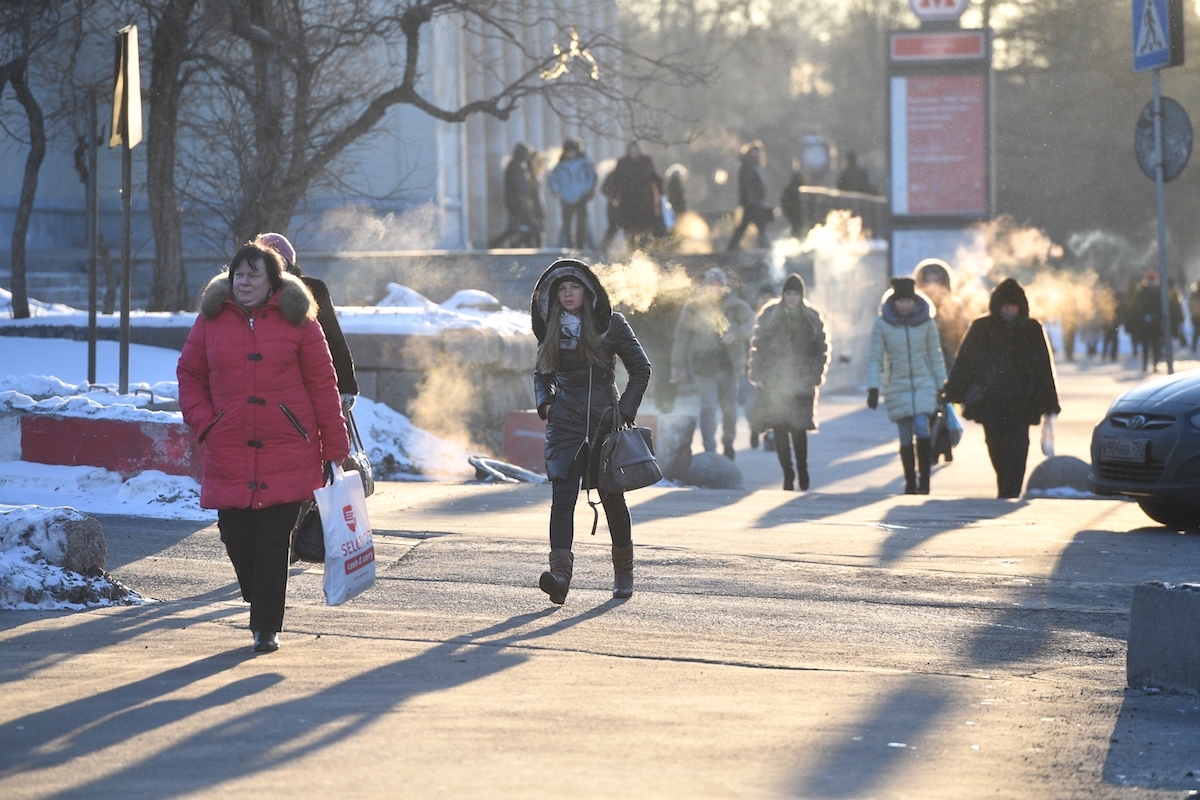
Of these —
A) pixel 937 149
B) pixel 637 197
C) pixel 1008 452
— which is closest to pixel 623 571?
pixel 1008 452

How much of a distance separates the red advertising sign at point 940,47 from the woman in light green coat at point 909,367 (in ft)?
50.5

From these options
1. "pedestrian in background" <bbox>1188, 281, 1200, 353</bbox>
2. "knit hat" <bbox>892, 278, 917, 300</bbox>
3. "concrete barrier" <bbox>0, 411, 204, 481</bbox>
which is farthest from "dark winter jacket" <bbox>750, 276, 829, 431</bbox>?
"pedestrian in background" <bbox>1188, 281, 1200, 353</bbox>

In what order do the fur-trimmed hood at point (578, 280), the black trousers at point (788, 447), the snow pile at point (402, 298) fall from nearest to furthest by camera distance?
the fur-trimmed hood at point (578, 280), the black trousers at point (788, 447), the snow pile at point (402, 298)

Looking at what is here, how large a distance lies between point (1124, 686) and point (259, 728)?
283cm

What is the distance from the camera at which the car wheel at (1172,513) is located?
940cm

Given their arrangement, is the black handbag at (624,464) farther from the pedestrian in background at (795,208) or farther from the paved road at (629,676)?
the pedestrian in background at (795,208)

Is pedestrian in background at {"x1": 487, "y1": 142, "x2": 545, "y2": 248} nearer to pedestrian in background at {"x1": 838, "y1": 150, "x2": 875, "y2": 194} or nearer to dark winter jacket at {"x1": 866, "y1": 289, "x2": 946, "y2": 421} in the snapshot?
pedestrian in background at {"x1": 838, "y1": 150, "x2": 875, "y2": 194}

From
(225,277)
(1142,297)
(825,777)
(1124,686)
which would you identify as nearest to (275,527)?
(225,277)

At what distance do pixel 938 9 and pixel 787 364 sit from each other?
50.3 feet

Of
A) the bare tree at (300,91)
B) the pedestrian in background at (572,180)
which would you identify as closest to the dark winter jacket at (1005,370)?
the bare tree at (300,91)

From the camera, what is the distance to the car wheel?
30.8 ft

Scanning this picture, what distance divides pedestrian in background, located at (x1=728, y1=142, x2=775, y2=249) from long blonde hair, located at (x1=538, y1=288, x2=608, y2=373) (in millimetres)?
17821

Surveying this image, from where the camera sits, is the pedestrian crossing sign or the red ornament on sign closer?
the pedestrian crossing sign

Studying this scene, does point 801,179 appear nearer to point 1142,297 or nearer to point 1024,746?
point 1142,297
